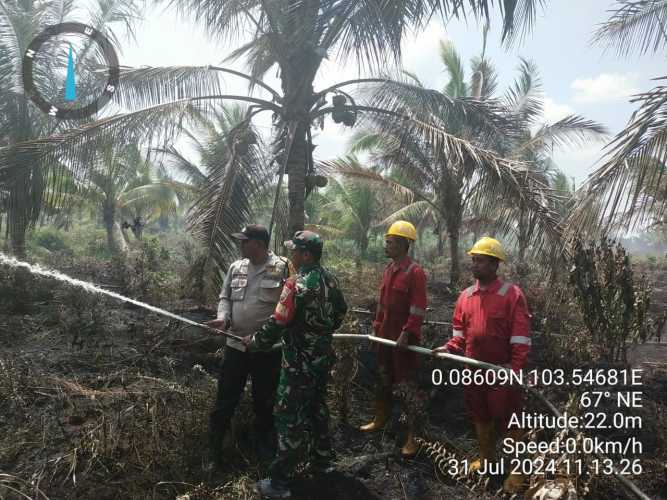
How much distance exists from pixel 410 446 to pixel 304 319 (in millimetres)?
1420

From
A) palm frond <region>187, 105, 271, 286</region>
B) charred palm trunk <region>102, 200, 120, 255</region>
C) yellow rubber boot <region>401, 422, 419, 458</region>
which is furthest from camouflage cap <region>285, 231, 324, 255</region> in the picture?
charred palm trunk <region>102, 200, 120, 255</region>

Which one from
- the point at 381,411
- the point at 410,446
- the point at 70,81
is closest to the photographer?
the point at 410,446

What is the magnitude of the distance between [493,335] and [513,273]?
10412 mm

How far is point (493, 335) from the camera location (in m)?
3.21

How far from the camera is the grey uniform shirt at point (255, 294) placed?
3.44 m

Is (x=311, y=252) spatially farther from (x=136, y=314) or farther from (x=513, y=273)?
(x=513, y=273)

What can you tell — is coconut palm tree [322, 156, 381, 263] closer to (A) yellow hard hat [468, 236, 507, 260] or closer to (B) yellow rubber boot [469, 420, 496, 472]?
(A) yellow hard hat [468, 236, 507, 260]

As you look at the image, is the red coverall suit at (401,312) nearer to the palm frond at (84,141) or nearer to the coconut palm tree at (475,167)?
the coconut palm tree at (475,167)

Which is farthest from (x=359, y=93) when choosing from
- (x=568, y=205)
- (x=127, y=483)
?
(x=127, y=483)

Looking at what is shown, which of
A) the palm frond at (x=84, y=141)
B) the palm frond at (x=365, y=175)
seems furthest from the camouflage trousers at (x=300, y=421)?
the palm frond at (x=365, y=175)

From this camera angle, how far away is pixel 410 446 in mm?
3611

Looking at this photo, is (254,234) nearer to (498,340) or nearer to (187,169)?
(498,340)

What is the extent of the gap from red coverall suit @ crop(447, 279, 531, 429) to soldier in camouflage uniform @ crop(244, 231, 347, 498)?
0.98 metres

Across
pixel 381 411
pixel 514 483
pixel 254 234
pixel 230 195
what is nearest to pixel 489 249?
pixel 514 483
